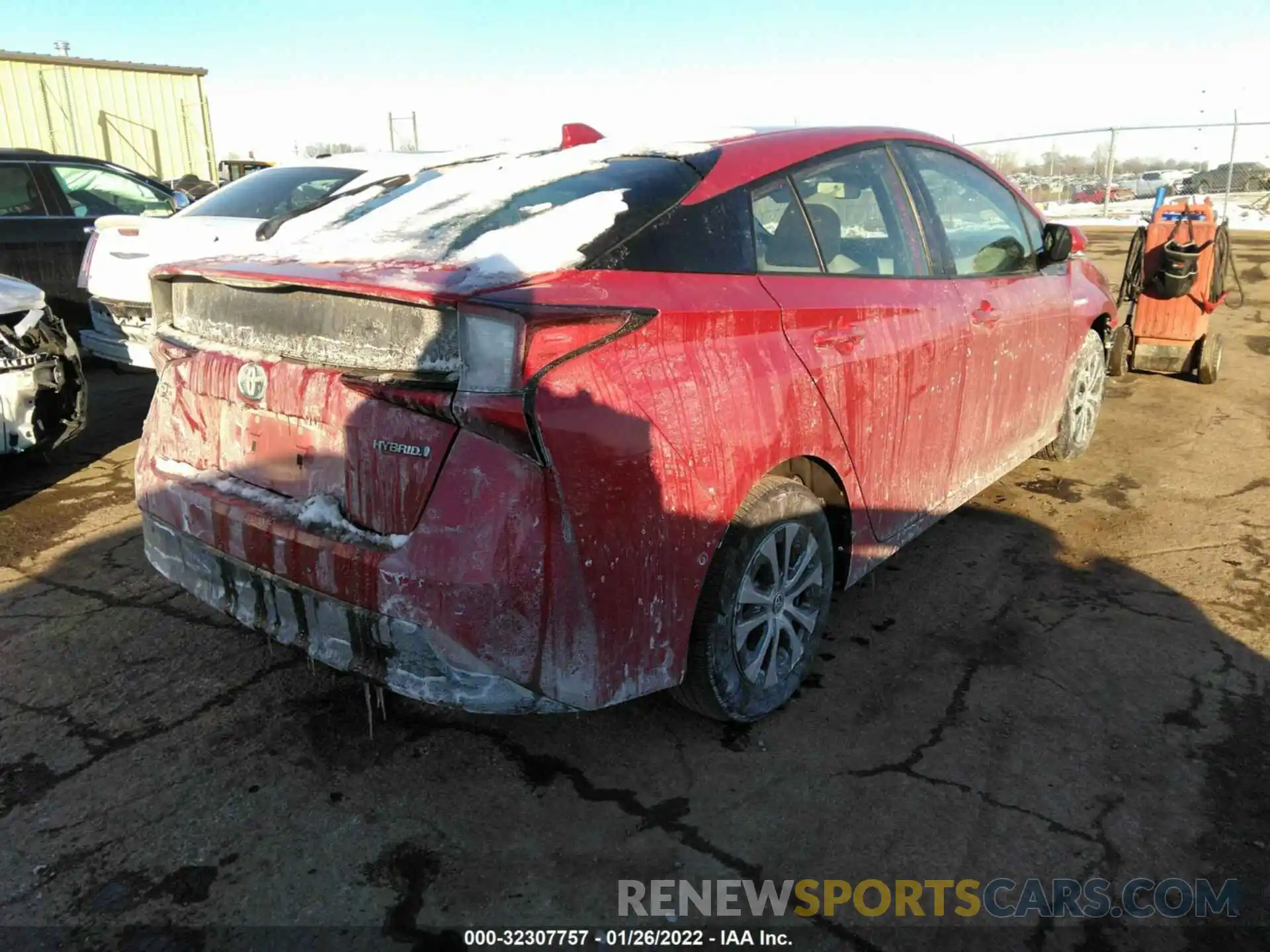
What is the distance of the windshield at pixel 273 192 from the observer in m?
6.69

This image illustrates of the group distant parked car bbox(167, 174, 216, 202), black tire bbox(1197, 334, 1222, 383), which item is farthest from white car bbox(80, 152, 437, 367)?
black tire bbox(1197, 334, 1222, 383)

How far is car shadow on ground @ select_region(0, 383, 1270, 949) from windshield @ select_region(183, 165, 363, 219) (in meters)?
4.11

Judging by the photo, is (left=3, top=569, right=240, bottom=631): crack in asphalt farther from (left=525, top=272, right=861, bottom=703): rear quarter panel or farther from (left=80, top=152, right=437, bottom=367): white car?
(left=80, top=152, right=437, bottom=367): white car

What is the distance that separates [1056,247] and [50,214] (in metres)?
7.68

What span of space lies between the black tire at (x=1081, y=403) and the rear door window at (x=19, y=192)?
7.86 m

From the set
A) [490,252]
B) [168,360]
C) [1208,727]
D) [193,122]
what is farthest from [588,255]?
[193,122]

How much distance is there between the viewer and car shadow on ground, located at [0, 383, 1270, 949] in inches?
82.0

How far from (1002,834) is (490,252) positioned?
6.34 ft

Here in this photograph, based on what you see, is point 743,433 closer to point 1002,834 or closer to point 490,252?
point 490,252

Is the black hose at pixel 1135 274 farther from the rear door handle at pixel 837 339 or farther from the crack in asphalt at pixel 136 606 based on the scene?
the crack in asphalt at pixel 136 606

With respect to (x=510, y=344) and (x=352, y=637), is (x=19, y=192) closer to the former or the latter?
(x=352, y=637)

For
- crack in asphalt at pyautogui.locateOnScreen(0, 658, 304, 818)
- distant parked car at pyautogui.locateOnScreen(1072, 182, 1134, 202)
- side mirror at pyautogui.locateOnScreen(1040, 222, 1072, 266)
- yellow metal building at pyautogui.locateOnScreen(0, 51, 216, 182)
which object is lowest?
crack in asphalt at pyautogui.locateOnScreen(0, 658, 304, 818)

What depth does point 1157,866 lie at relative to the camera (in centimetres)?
220

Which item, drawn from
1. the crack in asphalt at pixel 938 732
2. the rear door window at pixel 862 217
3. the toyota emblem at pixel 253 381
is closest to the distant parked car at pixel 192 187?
the toyota emblem at pixel 253 381
